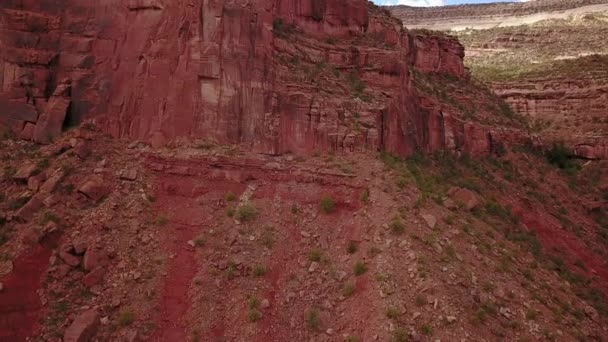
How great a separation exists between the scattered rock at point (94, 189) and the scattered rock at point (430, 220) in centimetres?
1243

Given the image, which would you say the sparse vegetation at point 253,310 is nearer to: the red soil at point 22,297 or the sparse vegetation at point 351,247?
the sparse vegetation at point 351,247

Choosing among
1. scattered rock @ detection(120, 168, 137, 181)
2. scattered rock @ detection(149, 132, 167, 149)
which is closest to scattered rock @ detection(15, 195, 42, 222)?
scattered rock @ detection(120, 168, 137, 181)

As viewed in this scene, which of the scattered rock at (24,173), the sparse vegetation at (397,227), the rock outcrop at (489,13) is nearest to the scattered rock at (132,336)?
the scattered rock at (24,173)

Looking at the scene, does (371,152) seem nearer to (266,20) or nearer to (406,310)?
(266,20)

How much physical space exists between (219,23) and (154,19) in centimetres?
285

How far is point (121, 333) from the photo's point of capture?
2086 centimetres

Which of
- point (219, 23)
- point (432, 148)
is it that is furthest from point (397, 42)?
point (219, 23)

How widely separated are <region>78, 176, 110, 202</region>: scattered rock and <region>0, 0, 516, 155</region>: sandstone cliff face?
2854mm

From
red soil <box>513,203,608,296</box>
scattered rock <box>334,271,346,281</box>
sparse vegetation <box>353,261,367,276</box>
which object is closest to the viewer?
sparse vegetation <box>353,261,367,276</box>

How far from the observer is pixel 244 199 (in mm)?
25453

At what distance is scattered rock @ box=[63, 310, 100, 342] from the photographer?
66.8 ft

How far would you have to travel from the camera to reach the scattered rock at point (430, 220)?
82.2 feet

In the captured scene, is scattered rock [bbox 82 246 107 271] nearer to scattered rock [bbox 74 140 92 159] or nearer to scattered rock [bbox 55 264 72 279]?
scattered rock [bbox 55 264 72 279]

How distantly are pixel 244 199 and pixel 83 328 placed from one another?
7.88 m
